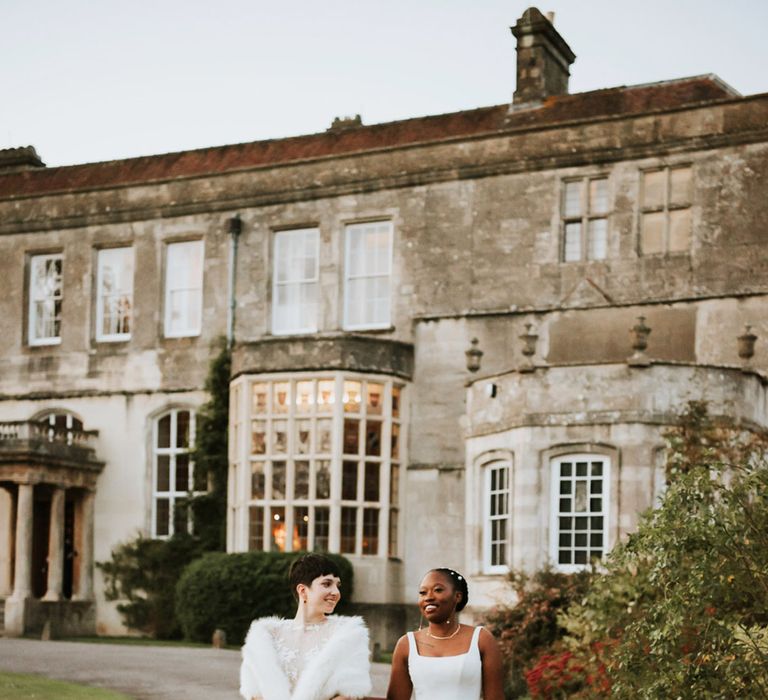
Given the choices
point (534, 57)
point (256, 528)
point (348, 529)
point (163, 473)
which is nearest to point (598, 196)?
point (534, 57)

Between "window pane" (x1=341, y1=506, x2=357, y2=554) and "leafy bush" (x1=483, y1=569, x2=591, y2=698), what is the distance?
6390 millimetres

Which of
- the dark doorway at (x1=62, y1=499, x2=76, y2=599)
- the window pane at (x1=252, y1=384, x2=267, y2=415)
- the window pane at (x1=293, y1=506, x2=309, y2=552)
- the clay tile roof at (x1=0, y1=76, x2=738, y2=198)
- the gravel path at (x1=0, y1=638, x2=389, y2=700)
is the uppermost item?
the clay tile roof at (x1=0, y1=76, x2=738, y2=198)

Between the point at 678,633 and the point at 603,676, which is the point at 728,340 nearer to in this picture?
the point at 603,676

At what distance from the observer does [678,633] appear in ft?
25.5

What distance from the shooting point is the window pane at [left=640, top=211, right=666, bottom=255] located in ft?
70.5

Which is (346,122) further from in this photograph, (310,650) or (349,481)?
(310,650)

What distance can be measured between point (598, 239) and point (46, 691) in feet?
38.5

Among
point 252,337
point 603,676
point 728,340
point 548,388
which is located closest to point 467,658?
point 603,676

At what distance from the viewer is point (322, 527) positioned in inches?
866

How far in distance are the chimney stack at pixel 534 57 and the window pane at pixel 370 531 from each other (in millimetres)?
7439

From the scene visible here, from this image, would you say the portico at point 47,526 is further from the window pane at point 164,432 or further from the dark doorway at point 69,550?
the window pane at point 164,432

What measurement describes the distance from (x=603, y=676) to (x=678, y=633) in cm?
344

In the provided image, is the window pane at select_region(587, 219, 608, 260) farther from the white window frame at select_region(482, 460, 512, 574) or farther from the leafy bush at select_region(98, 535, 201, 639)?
the leafy bush at select_region(98, 535, 201, 639)

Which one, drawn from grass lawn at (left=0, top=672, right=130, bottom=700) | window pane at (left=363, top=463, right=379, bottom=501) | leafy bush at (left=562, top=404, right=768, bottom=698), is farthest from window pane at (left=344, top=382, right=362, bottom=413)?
leafy bush at (left=562, top=404, right=768, bottom=698)
